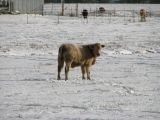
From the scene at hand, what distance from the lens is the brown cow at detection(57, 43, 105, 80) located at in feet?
48.7

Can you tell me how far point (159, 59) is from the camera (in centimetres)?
2273

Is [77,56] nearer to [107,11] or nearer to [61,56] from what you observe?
[61,56]

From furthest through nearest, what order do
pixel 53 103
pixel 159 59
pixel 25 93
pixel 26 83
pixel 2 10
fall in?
pixel 2 10, pixel 159 59, pixel 26 83, pixel 25 93, pixel 53 103

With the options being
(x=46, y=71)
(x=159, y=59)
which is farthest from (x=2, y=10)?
(x=46, y=71)

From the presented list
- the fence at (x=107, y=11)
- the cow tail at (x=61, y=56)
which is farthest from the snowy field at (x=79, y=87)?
the fence at (x=107, y=11)

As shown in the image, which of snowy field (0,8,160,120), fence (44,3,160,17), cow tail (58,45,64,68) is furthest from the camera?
fence (44,3,160,17)

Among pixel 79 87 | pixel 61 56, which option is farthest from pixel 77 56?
pixel 79 87

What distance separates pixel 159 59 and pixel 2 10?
133 ft

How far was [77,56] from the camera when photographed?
15.3 metres

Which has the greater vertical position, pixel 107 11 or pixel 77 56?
pixel 77 56

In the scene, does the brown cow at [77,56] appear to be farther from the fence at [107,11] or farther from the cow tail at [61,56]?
the fence at [107,11]

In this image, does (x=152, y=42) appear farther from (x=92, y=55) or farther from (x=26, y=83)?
(x=26, y=83)

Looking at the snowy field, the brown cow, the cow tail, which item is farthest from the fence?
the cow tail

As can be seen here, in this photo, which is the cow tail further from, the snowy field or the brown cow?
the snowy field
